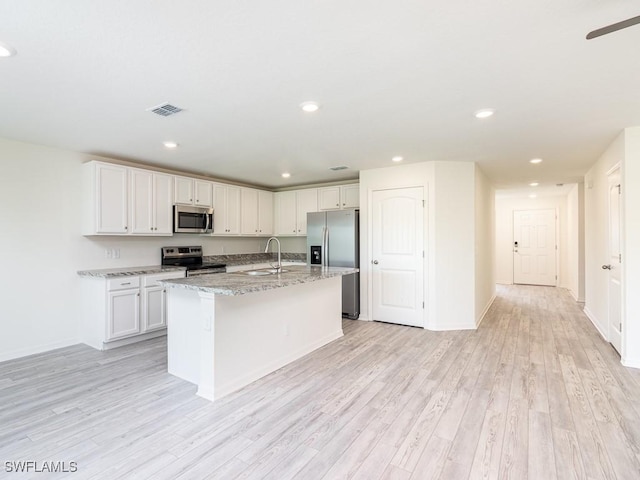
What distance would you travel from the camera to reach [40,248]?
12.4 ft

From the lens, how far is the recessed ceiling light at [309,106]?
102 inches

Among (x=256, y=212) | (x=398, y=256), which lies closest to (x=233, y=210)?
(x=256, y=212)

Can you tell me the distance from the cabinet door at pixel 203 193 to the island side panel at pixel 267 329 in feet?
8.41

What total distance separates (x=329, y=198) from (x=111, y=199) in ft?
11.0

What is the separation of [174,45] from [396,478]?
266cm

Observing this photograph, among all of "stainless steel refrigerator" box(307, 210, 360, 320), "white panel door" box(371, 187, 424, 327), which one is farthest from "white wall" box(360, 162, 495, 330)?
"stainless steel refrigerator" box(307, 210, 360, 320)

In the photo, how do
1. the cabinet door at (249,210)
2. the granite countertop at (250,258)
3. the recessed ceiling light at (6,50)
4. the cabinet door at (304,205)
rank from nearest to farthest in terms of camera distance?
the recessed ceiling light at (6,50), the granite countertop at (250,258), the cabinet door at (249,210), the cabinet door at (304,205)

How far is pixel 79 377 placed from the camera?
3.06 m

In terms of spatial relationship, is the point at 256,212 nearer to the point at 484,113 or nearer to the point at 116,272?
the point at 116,272

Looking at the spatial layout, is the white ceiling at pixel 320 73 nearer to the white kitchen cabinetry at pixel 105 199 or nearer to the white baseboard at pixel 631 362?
the white kitchen cabinetry at pixel 105 199

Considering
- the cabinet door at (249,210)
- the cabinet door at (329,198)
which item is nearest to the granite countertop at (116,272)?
the cabinet door at (249,210)

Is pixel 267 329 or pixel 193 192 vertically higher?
pixel 193 192

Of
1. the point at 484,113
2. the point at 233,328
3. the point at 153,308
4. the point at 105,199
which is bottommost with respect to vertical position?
the point at 153,308

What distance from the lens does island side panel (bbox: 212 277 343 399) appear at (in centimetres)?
272
